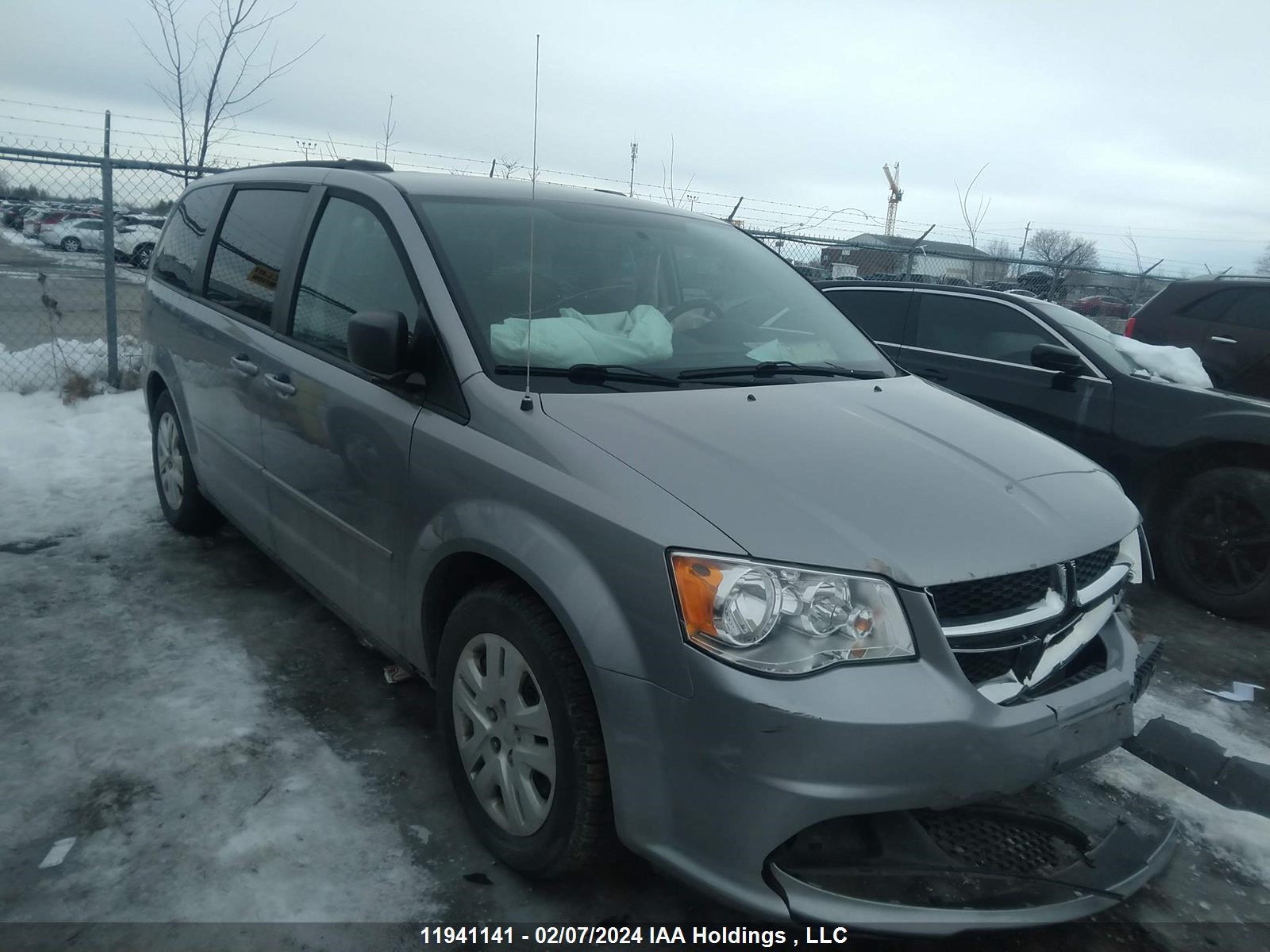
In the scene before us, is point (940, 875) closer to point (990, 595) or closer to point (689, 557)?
point (990, 595)

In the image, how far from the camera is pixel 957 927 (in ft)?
6.24

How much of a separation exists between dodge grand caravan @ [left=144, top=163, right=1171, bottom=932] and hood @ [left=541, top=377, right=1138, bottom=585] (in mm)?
12

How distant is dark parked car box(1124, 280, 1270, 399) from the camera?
6246 mm

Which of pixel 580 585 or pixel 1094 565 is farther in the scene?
pixel 1094 565

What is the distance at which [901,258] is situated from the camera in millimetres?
12359

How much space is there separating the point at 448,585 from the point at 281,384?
121 cm

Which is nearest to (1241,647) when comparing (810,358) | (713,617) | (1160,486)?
(1160,486)

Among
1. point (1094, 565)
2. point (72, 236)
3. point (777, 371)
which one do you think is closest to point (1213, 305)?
point (777, 371)

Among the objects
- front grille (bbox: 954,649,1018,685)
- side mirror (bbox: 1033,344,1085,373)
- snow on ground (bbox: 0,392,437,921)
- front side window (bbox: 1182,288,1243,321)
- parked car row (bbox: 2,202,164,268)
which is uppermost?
parked car row (bbox: 2,202,164,268)

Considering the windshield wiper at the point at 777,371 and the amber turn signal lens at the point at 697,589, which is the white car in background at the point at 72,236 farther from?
the amber turn signal lens at the point at 697,589

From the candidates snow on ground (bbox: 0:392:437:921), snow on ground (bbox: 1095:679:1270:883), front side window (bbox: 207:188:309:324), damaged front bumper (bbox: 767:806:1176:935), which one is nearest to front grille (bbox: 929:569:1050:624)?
damaged front bumper (bbox: 767:806:1176:935)

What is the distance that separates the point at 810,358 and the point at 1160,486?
318 centimetres

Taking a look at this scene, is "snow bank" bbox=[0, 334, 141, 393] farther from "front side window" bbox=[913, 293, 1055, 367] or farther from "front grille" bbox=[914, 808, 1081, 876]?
"front grille" bbox=[914, 808, 1081, 876]

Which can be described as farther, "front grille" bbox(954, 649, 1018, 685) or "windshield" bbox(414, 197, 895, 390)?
"windshield" bbox(414, 197, 895, 390)
